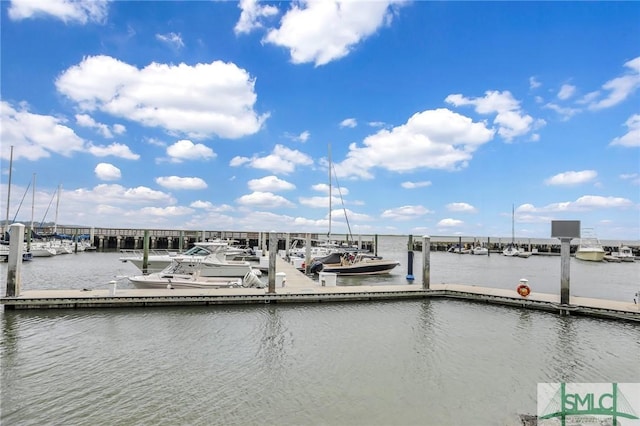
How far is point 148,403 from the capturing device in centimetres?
659

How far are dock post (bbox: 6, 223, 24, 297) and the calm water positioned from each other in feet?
3.48

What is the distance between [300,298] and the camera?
15.4m

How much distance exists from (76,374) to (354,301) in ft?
34.3

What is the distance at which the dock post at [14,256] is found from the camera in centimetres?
1274

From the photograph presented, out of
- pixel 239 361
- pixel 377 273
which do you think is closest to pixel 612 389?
pixel 239 361

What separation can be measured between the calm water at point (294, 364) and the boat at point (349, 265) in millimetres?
14404

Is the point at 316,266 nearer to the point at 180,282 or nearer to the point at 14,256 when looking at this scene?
the point at 180,282

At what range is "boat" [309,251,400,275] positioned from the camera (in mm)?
28875

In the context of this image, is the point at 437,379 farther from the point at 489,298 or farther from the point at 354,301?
the point at 489,298

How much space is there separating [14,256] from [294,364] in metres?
10.9

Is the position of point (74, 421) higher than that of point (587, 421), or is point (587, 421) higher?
point (587, 421)

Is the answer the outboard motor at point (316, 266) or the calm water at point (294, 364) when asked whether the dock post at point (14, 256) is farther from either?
the outboard motor at point (316, 266)

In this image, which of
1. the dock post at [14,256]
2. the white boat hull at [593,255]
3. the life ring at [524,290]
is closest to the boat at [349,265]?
the life ring at [524,290]
